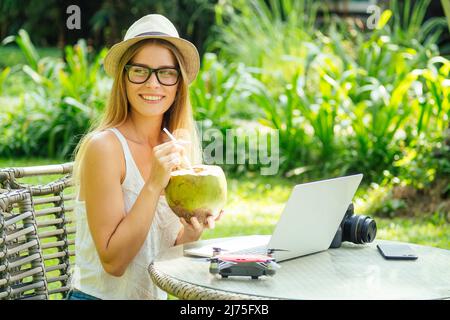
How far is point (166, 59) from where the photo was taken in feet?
8.19

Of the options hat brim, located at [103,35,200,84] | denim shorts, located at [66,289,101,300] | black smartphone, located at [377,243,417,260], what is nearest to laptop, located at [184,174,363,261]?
black smartphone, located at [377,243,417,260]

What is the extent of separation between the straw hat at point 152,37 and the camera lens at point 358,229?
68 centimetres

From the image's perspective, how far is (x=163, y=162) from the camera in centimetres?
225

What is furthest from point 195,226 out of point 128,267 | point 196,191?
point 128,267

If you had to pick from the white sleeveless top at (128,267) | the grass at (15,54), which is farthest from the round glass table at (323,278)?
the grass at (15,54)

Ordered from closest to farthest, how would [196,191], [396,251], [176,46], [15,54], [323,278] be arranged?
1. [323,278]
2. [196,191]
3. [396,251]
4. [176,46]
5. [15,54]

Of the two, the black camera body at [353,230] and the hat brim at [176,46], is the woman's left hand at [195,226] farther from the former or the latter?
the hat brim at [176,46]

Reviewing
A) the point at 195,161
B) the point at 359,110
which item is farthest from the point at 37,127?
the point at 195,161

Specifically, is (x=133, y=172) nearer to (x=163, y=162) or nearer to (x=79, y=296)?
(x=163, y=162)

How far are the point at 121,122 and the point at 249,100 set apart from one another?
6.09 meters

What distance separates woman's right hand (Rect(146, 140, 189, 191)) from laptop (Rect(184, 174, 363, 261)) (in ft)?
0.72

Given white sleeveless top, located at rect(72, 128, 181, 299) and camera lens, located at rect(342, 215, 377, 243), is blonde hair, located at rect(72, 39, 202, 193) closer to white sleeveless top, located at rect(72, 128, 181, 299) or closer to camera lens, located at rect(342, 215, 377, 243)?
white sleeveless top, located at rect(72, 128, 181, 299)

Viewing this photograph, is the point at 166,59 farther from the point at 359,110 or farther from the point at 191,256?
the point at 359,110

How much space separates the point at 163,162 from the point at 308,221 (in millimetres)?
432
